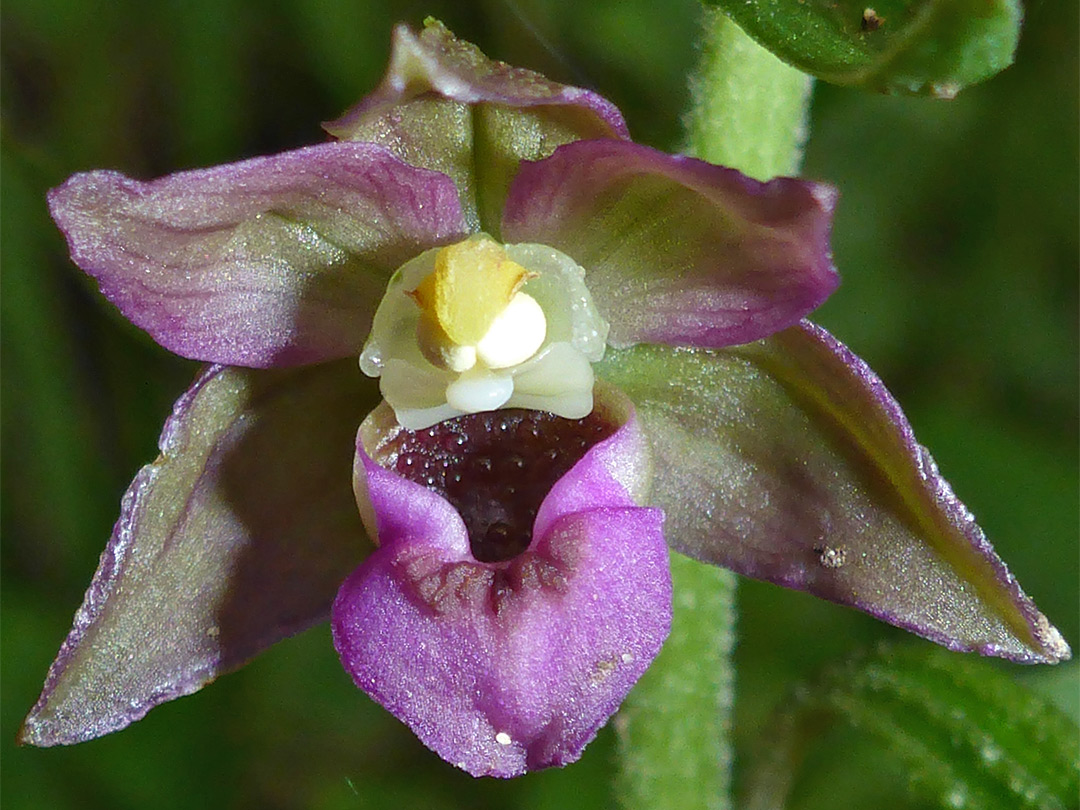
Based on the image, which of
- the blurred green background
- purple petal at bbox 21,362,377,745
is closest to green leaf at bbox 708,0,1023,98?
purple petal at bbox 21,362,377,745

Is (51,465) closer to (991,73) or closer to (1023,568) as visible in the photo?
(1023,568)

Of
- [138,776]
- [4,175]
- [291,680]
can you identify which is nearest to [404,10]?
[4,175]

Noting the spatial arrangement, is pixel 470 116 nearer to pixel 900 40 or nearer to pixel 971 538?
pixel 900 40

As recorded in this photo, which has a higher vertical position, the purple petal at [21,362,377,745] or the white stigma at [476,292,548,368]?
the white stigma at [476,292,548,368]

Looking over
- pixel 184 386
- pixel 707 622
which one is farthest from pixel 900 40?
pixel 184 386

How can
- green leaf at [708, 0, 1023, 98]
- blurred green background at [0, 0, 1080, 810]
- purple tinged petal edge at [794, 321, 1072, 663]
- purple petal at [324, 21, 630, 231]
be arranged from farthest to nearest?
blurred green background at [0, 0, 1080, 810]
purple tinged petal edge at [794, 321, 1072, 663]
purple petal at [324, 21, 630, 231]
green leaf at [708, 0, 1023, 98]

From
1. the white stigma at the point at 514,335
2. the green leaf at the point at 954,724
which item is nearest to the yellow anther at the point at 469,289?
the white stigma at the point at 514,335

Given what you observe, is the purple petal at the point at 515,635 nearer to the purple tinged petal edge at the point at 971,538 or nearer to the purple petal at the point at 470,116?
the purple tinged petal edge at the point at 971,538

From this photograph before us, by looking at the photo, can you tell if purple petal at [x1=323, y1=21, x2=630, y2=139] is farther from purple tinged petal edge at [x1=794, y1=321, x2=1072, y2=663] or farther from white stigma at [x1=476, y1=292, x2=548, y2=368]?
purple tinged petal edge at [x1=794, y1=321, x2=1072, y2=663]
